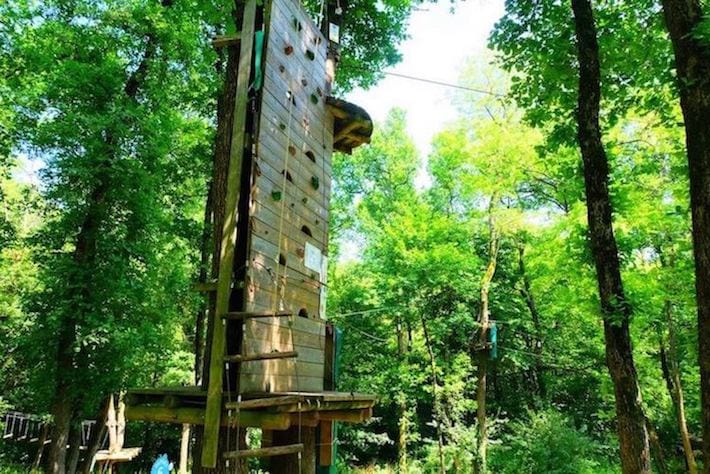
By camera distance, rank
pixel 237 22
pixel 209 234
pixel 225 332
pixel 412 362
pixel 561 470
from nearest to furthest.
Result: pixel 225 332, pixel 237 22, pixel 209 234, pixel 561 470, pixel 412 362

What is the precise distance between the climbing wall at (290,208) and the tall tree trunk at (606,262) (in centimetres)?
261

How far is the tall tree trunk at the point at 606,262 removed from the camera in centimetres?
426

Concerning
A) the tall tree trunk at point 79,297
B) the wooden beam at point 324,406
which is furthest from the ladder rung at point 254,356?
the tall tree trunk at point 79,297

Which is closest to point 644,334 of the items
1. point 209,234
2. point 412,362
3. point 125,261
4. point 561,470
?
point 561,470

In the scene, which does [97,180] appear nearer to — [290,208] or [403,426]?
[290,208]

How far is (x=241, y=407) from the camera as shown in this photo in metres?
2.97

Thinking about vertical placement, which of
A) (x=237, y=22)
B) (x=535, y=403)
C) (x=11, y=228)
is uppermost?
(x=237, y=22)

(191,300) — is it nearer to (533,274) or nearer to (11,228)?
(11,228)

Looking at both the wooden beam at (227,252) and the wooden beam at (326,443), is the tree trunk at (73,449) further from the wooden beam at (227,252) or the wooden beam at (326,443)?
the wooden beam at (227,252)

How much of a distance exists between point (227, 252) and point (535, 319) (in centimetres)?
1661

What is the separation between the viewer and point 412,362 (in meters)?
16.2

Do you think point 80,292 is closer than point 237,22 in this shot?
No

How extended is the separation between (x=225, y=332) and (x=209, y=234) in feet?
22.4

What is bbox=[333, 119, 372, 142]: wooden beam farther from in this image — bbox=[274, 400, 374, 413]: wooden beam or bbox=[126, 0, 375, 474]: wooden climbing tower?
bbox=[274, 400, 374, 413]: wooden beam
